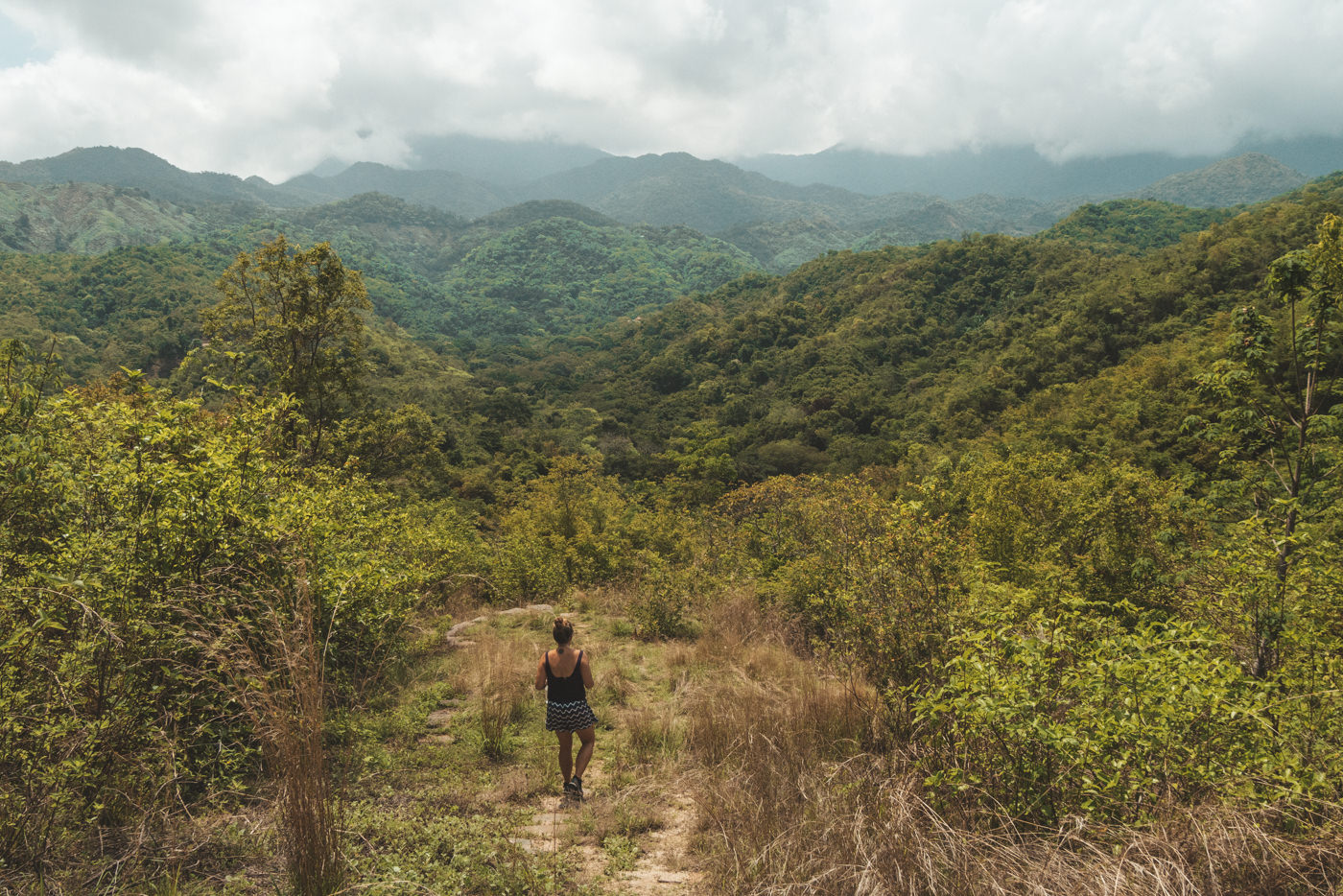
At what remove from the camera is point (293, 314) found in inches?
524

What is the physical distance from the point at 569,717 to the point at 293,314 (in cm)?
1220

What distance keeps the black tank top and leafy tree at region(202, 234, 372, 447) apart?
34.4 feet

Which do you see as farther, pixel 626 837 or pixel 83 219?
pixel 83 219

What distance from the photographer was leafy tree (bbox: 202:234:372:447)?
13242mm

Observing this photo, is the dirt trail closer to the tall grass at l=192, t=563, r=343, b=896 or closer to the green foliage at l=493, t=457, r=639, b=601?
the tall grass at l=192, t=563, r=343, b=896

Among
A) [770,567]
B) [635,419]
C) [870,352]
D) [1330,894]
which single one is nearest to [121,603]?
[1330,894]

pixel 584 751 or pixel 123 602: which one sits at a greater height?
pixel 123 602

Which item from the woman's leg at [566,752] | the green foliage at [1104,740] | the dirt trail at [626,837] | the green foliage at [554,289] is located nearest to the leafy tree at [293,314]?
the woman's leg at [566,752]

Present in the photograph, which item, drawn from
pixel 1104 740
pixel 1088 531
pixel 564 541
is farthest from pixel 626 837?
pixel 1088 531

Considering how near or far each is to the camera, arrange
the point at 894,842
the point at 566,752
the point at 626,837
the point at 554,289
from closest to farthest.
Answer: the point at 894,842, the point at 626,837, the point at 566,752, the point at 554,289

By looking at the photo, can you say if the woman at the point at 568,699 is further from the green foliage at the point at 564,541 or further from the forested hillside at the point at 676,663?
the green foliage at the point at 564,541

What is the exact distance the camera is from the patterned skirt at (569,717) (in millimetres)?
4848

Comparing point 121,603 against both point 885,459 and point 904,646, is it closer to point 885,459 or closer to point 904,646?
point 904,646

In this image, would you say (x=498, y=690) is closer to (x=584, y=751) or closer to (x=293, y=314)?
(x=584, y=751)
